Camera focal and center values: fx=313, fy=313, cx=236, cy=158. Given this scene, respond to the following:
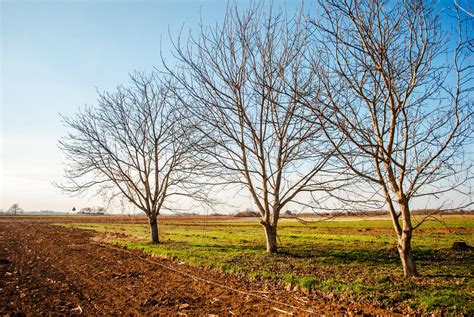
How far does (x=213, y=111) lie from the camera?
9969 millimetres

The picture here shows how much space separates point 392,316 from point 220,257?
6570 millimetres

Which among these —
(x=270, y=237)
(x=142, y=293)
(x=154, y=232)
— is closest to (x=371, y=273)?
(x=270, y=237)

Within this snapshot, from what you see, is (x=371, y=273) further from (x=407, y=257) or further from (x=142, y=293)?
(x=142, y=293)

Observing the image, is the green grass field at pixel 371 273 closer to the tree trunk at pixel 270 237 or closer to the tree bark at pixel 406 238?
the tree bark at pixel 406 238

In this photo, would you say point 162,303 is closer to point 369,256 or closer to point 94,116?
point 369,256

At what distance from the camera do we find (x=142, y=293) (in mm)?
6984

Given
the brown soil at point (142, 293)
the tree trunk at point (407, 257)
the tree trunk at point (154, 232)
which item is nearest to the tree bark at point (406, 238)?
the tree trunk at point (407, 257)

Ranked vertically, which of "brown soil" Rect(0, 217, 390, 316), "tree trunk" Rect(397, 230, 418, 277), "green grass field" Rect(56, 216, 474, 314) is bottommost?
"brown soil" Rect(0, 217, 390, 316)

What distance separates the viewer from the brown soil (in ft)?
18.9

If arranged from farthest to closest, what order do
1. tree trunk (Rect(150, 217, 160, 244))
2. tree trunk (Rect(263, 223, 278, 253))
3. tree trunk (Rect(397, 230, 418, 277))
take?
1. tree trunk (Rect(150, 217, 160, 244))
2. tree trunk (Rect(263, 223, 278, 253))
3. tree trunk (Rect(397, 230, 418, 277))

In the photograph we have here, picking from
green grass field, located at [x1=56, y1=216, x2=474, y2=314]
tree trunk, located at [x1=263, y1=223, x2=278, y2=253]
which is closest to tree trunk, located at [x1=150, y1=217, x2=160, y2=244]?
green grass field, located at [x1=56, y1=216, x2=474, y2=314]

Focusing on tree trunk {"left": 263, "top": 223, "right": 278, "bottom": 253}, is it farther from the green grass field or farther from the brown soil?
the brown soil

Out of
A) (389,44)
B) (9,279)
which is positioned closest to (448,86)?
(389,44)

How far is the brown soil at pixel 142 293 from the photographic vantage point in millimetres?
5773
